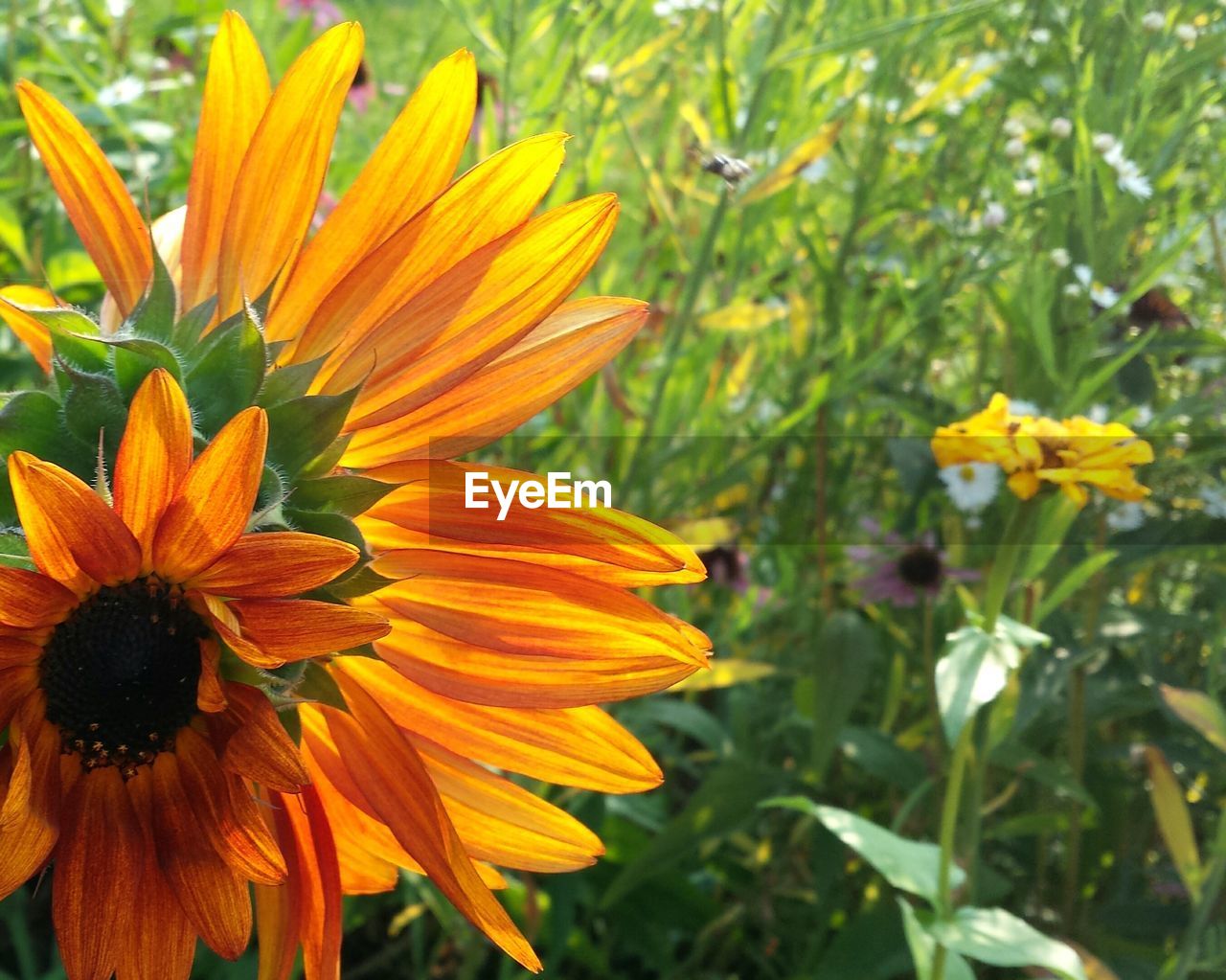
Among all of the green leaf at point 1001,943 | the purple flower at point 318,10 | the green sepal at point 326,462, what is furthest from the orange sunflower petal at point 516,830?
the purple flower at point 318,10

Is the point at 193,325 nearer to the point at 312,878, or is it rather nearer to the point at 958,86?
the point at 312,878

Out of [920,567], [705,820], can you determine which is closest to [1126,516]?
[920,567]

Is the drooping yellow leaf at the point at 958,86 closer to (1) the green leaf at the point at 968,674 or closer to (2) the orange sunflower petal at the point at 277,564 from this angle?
(1) the green leaf at the point at 968,674

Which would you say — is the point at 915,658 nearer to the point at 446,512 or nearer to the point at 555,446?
the point at 555,446

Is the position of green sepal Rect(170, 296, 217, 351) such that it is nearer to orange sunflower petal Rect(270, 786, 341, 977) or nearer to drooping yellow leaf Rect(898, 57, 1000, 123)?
orange sunflower petal Rect(270, 786, 341, 977)

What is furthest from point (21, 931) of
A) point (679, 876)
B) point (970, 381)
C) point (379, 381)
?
point (970, 381)

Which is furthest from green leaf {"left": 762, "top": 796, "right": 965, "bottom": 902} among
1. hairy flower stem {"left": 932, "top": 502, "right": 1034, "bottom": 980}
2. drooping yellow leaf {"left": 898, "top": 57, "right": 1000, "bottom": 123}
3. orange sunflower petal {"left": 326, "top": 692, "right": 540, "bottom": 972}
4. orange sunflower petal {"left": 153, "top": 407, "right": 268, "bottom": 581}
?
drooping yellow leaf {"left": 898, "top": 57, "right": 1000, "bottom": 123}

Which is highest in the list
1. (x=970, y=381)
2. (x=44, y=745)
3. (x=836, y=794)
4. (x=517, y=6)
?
(x=517, y=6)
